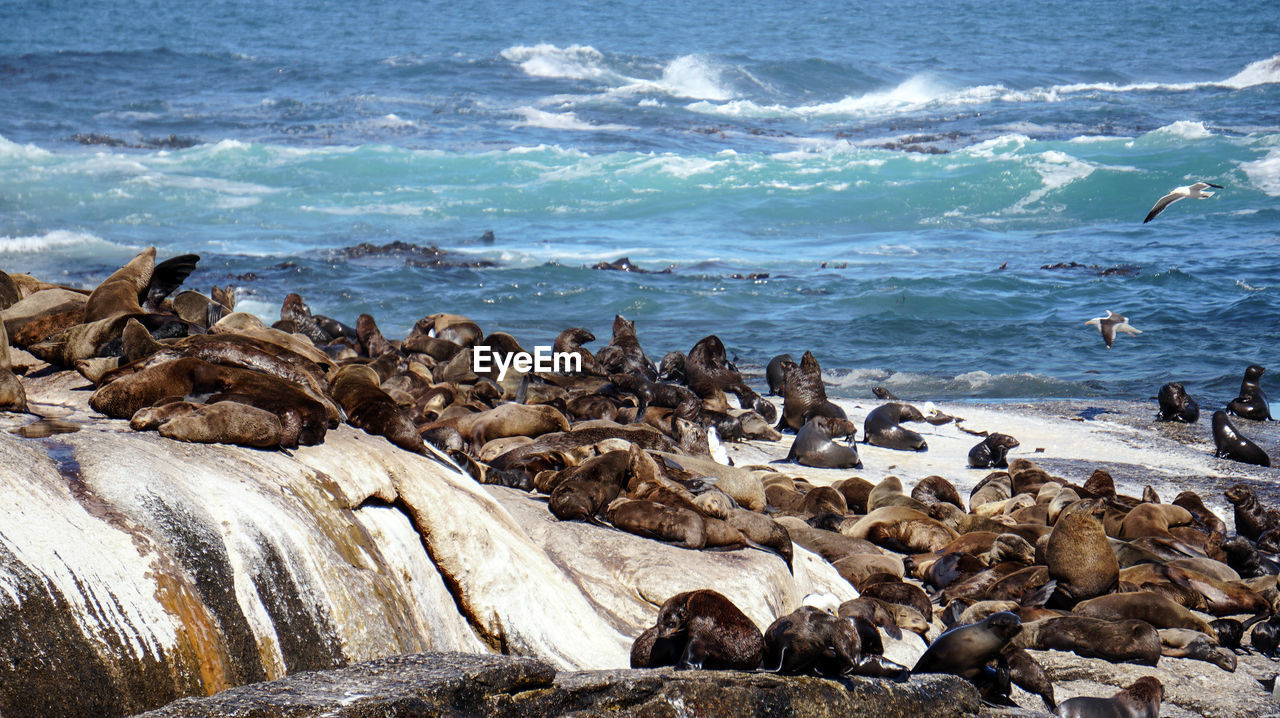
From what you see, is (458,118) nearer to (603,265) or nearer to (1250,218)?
(603,265)

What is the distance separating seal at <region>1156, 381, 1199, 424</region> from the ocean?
5.10 ft

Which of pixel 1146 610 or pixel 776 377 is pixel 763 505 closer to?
pixel 1146 610

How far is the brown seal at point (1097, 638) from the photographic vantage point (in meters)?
5.96

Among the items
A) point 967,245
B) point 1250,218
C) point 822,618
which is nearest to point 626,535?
point 822,618

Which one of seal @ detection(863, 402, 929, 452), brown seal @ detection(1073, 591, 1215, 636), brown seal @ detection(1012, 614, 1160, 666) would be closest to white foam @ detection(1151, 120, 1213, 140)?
seal @ detection(863, 402, 929, 452)

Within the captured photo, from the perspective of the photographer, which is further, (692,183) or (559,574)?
(692,183)

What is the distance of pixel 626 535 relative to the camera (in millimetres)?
5824

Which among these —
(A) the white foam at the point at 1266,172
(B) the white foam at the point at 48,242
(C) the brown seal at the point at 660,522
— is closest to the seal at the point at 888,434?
(C) the brown seal at the point at 660,522

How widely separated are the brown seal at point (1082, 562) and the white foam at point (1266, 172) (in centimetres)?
2731

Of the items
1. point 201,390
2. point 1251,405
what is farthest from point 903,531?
point 1251,405

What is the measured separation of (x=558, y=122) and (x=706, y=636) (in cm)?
3942

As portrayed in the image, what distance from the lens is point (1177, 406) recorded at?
12883mm

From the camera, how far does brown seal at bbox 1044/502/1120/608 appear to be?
667 centimetres

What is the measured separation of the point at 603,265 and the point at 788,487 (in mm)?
14382
